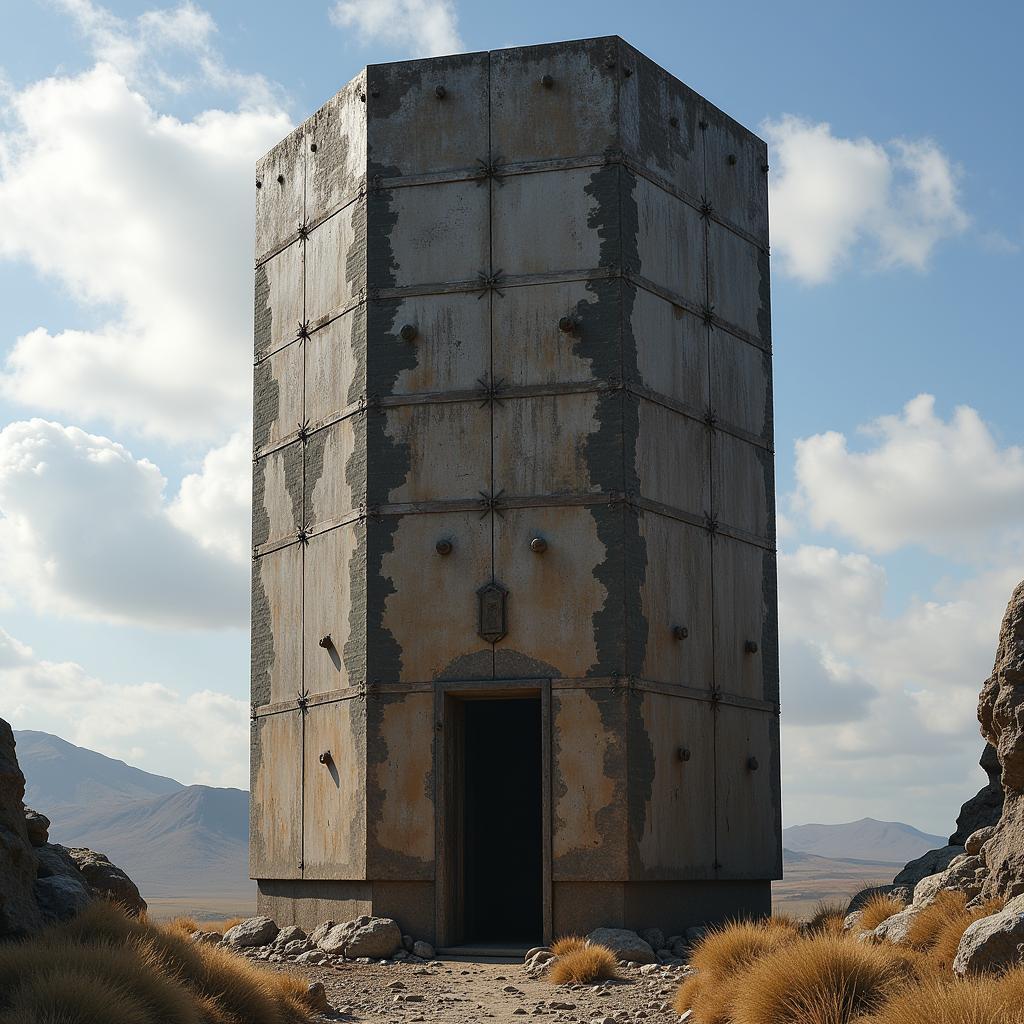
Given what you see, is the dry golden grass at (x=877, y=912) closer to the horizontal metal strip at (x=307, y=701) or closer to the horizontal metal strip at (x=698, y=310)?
the horizontal metal strip at (x=307, y=701)

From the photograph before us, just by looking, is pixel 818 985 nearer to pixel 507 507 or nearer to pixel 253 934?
pixel 507 507

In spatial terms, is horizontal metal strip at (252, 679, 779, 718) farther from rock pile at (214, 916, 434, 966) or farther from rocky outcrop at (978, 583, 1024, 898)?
rocky outcrop at (978, 583, 1024, 898)

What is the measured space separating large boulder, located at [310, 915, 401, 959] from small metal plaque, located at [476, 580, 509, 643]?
3.71m

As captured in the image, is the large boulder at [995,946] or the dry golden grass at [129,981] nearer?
the dry golden grass at [129,981]

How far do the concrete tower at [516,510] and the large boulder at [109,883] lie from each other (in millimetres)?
4159

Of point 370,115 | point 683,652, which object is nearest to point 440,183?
point 370,115

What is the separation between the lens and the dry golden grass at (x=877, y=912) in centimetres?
1538

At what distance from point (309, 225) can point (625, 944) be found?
11.0 meters

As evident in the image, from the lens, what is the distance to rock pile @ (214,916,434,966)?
18.2 m

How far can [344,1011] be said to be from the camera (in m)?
14.1

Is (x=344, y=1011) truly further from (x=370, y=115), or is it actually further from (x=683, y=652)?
(x=370, y=115)

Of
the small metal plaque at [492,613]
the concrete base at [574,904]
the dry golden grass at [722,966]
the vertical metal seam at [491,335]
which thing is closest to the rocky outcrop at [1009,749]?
the dry golden grass at [722,966]

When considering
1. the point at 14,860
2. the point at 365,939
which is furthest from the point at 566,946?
the point at 14,860

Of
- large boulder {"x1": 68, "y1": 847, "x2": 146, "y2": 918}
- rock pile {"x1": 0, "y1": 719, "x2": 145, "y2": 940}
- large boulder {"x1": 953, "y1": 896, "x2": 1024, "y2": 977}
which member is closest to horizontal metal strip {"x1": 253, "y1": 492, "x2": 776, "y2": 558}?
large boulder {"x1": 68, "y1": 847, "x2": 146, "y2": 918}
